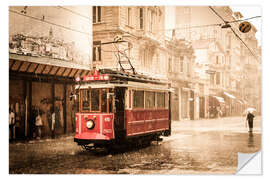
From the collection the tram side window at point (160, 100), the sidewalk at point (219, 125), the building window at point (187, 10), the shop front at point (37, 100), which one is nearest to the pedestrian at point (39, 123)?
the shop front at point (37, 100)

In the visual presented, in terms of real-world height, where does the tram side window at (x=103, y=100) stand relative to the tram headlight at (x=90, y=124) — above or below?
above

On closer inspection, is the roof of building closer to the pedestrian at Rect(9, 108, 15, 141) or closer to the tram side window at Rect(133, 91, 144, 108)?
the tram side window at Rect(133, 91, 144, 108)

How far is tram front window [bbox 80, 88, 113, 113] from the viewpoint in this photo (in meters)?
8.63

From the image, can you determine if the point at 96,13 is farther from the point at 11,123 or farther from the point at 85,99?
the point at 11,123

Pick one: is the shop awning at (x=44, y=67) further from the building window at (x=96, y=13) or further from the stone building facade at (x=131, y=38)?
the building window at (x=96, y=13)

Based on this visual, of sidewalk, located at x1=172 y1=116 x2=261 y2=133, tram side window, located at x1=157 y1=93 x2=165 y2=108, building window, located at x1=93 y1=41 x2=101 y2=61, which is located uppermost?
building window, located at x1=93 y1=41 x2=101 y2=61

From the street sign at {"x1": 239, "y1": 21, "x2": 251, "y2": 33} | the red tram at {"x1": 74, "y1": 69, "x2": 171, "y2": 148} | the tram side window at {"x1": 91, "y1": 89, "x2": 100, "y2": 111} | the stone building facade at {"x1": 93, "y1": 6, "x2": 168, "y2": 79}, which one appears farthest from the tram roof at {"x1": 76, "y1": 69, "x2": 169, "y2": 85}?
the street sign at {"x1": 239, "y1": 21, "x2": 251, "y2": 33}

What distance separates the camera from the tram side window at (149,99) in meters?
9.62

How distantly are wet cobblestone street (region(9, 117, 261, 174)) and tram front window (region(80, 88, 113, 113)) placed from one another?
0.96 meters

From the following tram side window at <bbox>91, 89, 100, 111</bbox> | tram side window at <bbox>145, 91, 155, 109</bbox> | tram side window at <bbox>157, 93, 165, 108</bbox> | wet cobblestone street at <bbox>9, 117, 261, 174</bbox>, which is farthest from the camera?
tram side window at <bbox>157, 93, 165, 108</bbox>

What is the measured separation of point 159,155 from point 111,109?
1609mm

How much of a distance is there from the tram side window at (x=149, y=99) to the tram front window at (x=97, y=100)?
1.29m

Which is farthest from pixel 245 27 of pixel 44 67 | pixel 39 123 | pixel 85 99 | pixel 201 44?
pixel 39 123

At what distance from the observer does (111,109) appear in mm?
8633
